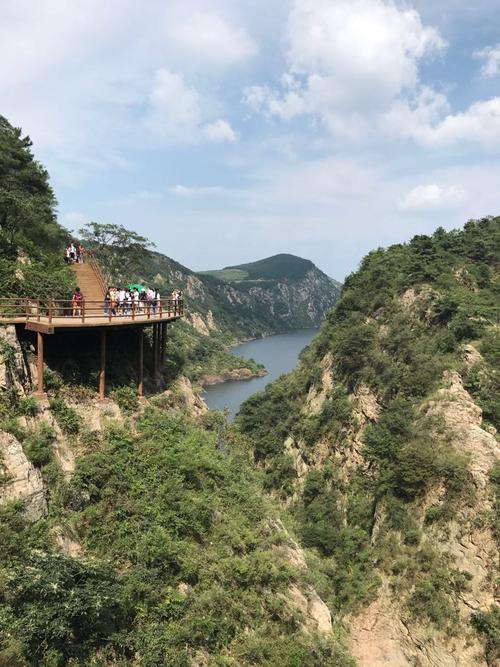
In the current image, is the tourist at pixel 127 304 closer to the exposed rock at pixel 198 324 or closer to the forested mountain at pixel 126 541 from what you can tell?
the forested mountain at pixel 126 541

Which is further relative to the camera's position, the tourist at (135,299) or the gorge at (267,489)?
the tourist at (135,299)

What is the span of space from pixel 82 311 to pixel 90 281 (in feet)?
30.5

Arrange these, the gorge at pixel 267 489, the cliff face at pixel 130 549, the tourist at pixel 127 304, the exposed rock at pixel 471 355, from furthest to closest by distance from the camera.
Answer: the exposed rock at pixel 471 355
the tourist at pixel 127 304
the gorge at pixel 267 489
the cliff face at pixel 130 549

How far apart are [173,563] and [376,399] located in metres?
25.7

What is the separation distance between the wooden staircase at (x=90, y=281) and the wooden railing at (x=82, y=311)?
1354mm

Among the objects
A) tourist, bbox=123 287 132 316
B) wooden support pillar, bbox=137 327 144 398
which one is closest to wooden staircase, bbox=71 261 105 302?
tourist, bbox=123 287 132 316

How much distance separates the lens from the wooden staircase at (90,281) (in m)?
23.4

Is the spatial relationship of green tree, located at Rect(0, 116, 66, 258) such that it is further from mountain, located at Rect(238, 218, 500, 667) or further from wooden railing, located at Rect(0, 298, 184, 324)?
mountain, located at Rect(238, 218, 500, 667)

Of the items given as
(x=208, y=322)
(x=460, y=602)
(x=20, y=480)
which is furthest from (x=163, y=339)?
(x=208, y=322)

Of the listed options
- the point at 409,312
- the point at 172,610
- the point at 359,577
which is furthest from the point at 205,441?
the point at 409,312

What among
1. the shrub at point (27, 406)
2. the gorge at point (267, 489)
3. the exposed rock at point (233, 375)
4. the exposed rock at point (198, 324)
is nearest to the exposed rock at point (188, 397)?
the gorge at point (267, 489)

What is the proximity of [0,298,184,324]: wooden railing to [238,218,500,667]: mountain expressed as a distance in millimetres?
13822

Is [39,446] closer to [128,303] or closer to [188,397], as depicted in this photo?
[128,303]

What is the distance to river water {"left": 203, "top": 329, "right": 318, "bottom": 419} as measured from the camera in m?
81.4
